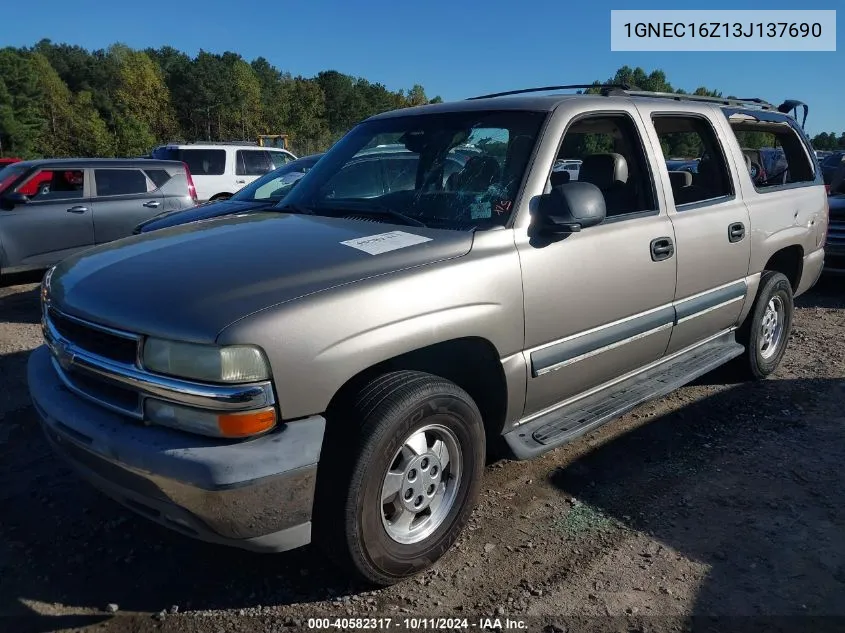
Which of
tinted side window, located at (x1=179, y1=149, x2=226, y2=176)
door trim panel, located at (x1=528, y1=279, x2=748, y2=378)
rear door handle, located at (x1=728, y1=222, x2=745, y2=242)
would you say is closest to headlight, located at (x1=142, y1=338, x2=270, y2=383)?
door trim panel, located at (x1=528, y1=279, x2=748, y2=378)

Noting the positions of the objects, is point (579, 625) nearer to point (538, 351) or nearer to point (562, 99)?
point (538, 351)

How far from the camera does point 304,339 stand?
2215 mm

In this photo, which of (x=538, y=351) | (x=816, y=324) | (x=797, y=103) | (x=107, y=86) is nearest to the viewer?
(x=538, y=351)

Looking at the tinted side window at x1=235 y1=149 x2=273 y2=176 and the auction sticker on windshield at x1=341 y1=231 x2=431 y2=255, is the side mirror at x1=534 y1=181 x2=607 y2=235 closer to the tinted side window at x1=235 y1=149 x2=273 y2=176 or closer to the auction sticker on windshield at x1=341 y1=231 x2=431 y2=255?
the auction sticker on windshield at x1=341 y1=231 x2=431 y2=255

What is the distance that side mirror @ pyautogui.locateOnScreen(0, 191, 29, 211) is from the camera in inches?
318

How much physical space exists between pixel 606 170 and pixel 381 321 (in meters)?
2.06

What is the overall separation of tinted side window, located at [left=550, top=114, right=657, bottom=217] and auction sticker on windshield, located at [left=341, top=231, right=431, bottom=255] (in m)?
1.11

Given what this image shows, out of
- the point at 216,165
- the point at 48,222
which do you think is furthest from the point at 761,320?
the point at 216,165

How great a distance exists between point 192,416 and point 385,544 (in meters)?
0.89

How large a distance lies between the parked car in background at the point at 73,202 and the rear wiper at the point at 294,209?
5.94 m

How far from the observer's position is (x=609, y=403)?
11.3 ft

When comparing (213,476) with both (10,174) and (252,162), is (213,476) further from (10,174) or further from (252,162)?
(252,162)

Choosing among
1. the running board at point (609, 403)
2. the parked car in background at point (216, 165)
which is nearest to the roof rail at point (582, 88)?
the running board at point (609, 403)

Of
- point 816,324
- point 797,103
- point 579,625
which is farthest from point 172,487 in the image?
point 816,324
